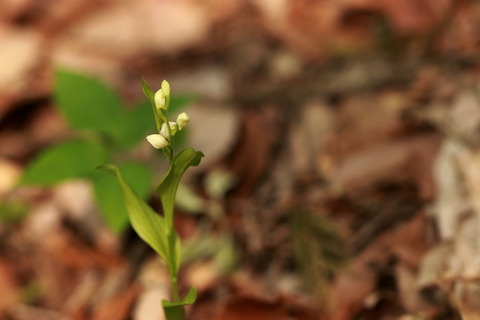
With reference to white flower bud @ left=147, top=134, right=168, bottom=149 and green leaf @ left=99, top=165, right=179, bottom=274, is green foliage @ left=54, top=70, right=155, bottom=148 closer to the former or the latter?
green leaf @ left=99, top=165, right=179, bottom=274

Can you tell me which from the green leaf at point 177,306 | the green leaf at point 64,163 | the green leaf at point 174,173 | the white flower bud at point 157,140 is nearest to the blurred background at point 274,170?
the green leaf at point 64,163

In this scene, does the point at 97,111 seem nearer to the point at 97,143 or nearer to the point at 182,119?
the point at 97,143

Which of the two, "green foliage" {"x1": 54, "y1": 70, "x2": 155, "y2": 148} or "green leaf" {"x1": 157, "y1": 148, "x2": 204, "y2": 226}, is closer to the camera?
"green leaf" {"x1": 157, "y1": 148, "x2": 204, "y2": 226}

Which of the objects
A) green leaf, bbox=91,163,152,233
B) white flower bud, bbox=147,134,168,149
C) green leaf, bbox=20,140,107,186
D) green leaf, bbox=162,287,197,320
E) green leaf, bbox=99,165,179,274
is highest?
green leaf, bbox=20,140,107,186

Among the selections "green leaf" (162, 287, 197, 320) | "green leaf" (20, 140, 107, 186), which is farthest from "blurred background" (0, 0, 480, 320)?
"green leaf" (162, 287, 197, 320)

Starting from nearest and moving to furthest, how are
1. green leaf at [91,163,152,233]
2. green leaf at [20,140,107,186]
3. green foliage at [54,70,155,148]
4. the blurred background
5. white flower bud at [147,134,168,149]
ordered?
1. white flower bud at [147,134,168,149]
2. the blurred background
3. green leaf at [91,163,152,233]
4. green leaf at [20,140,107,186]
5. green foliage at [54,70,155,148]

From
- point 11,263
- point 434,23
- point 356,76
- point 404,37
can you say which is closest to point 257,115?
point 356,76

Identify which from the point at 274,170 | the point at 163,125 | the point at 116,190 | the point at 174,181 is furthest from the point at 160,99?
the point at 274,170

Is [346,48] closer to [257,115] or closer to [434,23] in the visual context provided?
[434,23]

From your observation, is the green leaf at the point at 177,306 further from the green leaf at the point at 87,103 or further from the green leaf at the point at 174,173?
the green leaf at the point at 87,103

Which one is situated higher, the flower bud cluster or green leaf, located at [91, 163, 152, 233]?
green leaf, located at [91, 163, 152, 233]
